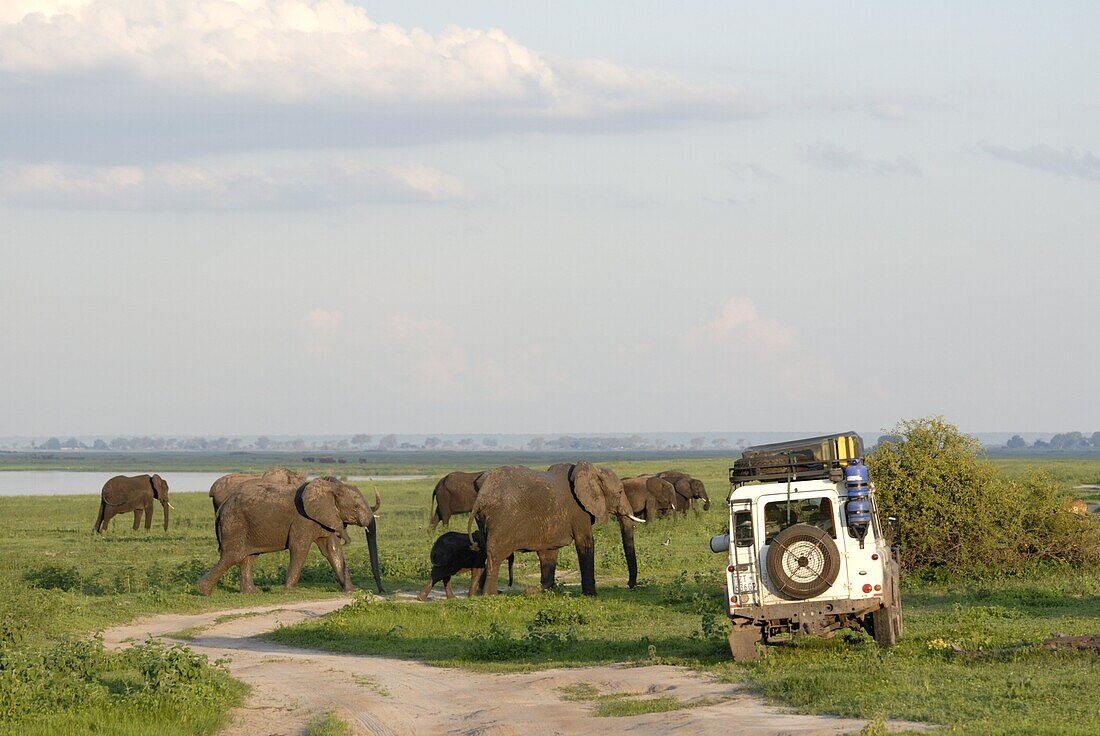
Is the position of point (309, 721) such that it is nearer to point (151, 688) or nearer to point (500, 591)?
point (151, 688)

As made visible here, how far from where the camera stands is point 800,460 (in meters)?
18.1

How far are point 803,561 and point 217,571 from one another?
620 inches

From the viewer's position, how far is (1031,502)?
97.3 feet

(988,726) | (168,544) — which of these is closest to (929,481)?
(988,726)

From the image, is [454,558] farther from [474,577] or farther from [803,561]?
[803,561]

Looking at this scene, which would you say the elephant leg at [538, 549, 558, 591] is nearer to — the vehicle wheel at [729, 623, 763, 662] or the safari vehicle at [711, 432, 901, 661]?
the safari vehicle at [711, 432, 901, 661]

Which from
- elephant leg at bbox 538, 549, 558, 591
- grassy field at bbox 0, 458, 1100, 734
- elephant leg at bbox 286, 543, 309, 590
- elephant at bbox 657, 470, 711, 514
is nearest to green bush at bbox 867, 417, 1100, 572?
grassy field at bbox 0, 458, 1100, 734

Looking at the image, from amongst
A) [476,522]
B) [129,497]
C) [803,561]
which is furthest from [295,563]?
[129,497]

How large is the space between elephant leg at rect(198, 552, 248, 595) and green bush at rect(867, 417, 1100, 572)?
13211 mm

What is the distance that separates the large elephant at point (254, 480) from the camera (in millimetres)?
31266

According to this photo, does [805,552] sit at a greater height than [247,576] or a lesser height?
greater

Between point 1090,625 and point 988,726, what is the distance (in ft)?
29.5

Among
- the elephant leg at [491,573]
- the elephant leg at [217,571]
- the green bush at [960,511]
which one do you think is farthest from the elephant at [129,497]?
the green bush at [960,511]

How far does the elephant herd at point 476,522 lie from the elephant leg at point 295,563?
24 mm
